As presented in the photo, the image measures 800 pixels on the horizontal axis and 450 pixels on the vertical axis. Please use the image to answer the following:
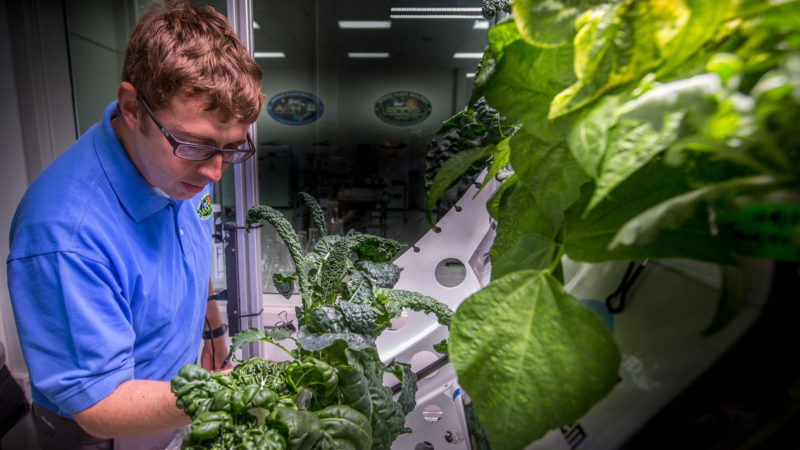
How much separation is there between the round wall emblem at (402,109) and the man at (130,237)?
4.24 feet

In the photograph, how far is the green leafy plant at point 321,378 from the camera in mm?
382

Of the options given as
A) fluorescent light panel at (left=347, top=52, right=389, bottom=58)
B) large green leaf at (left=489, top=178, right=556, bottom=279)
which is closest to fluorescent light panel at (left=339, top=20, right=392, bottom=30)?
fluorescent light panel at (left=347, top=52, right=389, bottom=58)

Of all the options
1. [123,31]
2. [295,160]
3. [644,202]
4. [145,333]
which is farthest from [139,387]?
[123,31]

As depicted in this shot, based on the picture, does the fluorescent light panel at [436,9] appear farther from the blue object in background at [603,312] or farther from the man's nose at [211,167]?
the blue object in background at [603,312]

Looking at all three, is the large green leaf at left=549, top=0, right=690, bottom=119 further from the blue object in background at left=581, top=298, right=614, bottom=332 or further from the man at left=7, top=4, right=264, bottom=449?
the man at left=7, top=4, right=264, bottom=449

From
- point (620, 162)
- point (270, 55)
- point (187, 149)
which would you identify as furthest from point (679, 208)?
point (270, 55)

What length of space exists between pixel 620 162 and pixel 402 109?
2.07 meters

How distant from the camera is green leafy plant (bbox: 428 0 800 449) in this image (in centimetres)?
17

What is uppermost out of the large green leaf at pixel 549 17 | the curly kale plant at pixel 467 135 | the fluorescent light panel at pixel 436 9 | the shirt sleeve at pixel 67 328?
the fluorescent light panel at pixel 436 9

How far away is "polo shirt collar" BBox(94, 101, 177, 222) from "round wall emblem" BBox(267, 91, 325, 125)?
49.2 inches

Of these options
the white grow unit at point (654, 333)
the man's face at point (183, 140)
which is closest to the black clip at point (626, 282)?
the white grow unit at point (654, 333)

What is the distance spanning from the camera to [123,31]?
212 centimetres

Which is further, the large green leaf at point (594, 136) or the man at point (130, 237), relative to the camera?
the man at point (130, 237)

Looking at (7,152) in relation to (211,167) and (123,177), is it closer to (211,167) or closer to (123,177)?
(123,177)
